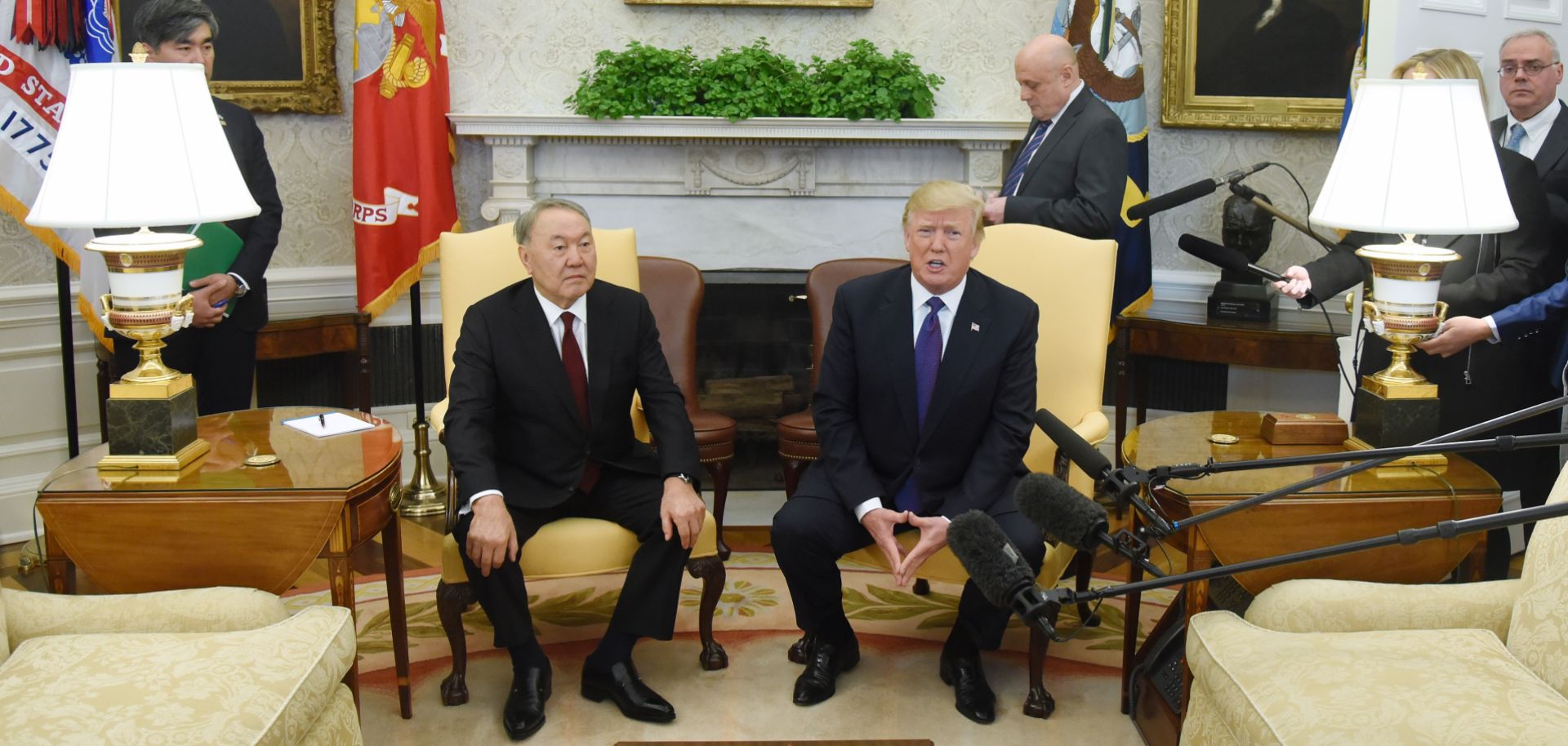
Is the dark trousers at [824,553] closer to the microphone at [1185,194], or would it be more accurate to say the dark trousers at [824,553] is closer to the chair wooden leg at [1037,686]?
the chair wooden leg at [1037,686]

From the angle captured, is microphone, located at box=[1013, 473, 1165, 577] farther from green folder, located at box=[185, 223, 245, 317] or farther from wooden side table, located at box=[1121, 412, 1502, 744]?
green folder, located at box=[185, 223, 245, 317]

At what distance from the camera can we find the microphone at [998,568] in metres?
1.49

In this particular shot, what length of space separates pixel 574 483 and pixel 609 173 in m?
2.61

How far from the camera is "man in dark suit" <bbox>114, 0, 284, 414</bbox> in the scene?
13.5 feet

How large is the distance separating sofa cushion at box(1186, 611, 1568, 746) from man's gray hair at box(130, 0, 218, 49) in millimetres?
3333

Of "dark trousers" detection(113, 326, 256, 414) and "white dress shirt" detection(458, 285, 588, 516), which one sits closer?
"white dress shirt" detection(458, 285, 588, 516)

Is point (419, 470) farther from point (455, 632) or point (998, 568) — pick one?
point (998, 568)

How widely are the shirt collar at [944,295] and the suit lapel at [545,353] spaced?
38.0 inches

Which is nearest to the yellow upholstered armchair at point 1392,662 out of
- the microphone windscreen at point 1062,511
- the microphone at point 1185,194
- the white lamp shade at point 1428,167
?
the white lamp shade at point 1428,167

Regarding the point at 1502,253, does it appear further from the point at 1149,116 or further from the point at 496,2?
the point at 496,2

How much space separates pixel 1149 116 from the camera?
19.1ft

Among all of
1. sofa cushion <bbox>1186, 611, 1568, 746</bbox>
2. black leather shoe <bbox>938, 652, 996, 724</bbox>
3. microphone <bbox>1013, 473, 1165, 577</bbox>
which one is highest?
microphone <bbox>1013, 473, 1165, 577</bbox>

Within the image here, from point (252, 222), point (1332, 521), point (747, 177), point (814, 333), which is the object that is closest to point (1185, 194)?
point (1332, 521)

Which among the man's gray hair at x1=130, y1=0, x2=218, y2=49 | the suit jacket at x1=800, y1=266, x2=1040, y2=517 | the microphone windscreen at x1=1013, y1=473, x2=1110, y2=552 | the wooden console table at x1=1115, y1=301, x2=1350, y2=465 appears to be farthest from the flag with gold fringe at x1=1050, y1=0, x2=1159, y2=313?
the microphone windscreen at x1=1013, y1=473, x2=1110, y2=552
